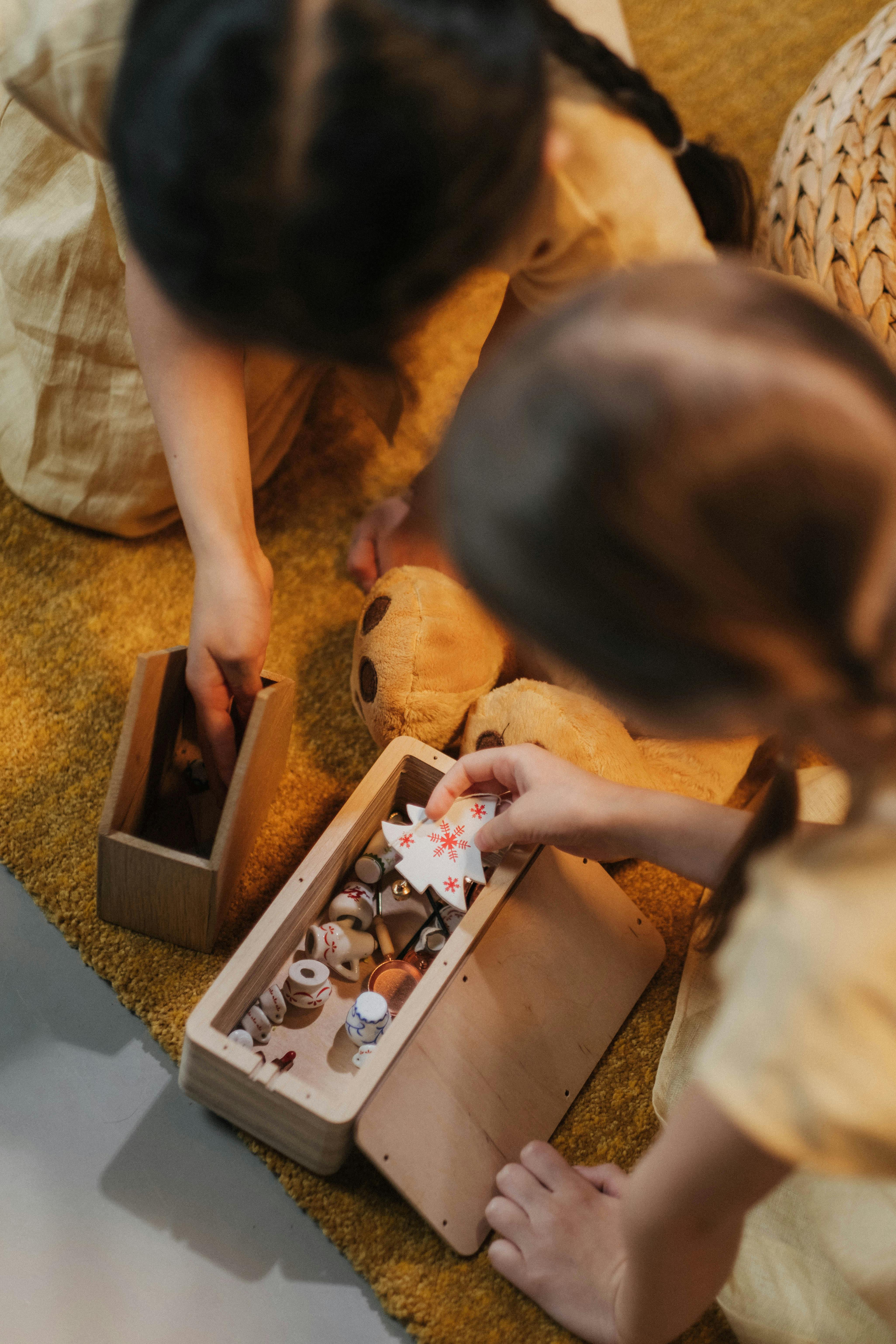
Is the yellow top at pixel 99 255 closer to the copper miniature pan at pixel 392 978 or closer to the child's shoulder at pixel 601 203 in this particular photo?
the child's shoulder at pixel 601 203

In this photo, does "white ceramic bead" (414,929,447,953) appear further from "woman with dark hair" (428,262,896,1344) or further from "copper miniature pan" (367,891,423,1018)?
"woman with dark hair" (428,262,896,1344)

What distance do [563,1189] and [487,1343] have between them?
0.12 m

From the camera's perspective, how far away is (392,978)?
2.61ft

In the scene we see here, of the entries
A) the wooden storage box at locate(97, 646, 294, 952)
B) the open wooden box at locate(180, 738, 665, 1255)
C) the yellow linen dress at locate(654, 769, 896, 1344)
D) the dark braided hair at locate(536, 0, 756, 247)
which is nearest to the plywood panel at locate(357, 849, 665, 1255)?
the open wooden box at locate(180, 738, 665, 1255)

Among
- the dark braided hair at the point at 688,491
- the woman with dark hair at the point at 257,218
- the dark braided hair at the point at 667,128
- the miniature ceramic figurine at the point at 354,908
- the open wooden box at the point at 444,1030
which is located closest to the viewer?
the dark braided hair at the point at 688,491

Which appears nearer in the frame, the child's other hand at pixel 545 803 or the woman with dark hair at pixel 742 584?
the woman with dark hair at pixel 742 584

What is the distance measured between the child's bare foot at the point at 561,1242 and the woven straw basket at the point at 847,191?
0.78 meters

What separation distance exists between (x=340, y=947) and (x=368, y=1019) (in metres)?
0.06

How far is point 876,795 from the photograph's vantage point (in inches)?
16.6

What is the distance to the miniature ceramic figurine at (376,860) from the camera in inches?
32.3

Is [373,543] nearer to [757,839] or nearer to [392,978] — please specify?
[392,978]

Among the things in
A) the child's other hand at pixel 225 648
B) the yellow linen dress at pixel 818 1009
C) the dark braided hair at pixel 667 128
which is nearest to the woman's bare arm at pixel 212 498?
the child's other hand at pixel 225 648

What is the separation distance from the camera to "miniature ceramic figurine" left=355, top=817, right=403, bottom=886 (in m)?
0.82

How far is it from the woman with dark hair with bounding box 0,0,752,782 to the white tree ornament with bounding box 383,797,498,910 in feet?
0.53
